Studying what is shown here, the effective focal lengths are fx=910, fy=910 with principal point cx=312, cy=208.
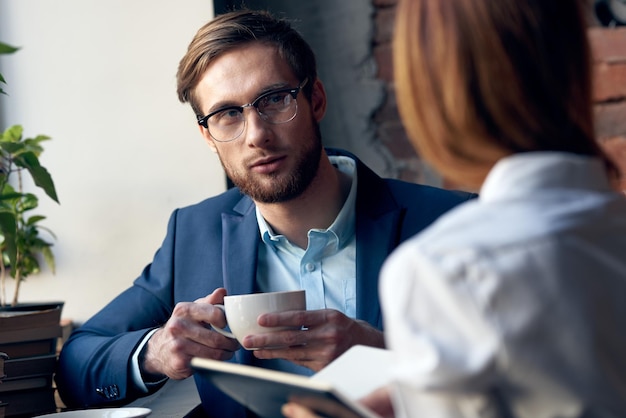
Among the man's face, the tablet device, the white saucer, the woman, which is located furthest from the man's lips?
the woman

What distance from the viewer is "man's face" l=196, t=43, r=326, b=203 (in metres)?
1.69

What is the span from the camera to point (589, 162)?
76 cm

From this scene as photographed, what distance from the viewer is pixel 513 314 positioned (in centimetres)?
66

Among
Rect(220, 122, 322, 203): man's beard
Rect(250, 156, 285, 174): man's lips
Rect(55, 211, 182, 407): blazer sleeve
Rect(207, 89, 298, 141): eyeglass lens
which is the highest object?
Rect(207, 89, 298, 141): eyeglass lens

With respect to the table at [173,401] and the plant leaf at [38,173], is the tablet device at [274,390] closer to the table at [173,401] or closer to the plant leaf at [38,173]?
the table at [173,401]

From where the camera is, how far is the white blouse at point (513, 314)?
66 cm

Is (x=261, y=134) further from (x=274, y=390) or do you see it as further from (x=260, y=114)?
(x=274, y=390)

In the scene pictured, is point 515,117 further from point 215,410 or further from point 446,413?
point 215,410

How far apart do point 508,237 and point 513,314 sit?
0.06 m

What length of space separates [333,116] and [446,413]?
5.41ft

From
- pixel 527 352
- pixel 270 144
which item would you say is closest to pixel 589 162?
pixel 527 352

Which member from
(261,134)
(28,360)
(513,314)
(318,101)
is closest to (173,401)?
(28,360)

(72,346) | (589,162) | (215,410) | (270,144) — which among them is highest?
(589,162)

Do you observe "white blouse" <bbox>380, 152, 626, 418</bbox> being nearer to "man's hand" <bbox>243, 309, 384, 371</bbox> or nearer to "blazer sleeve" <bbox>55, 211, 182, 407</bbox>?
"man's hand" <bbox>243, 309, 384, 371</bbox>
